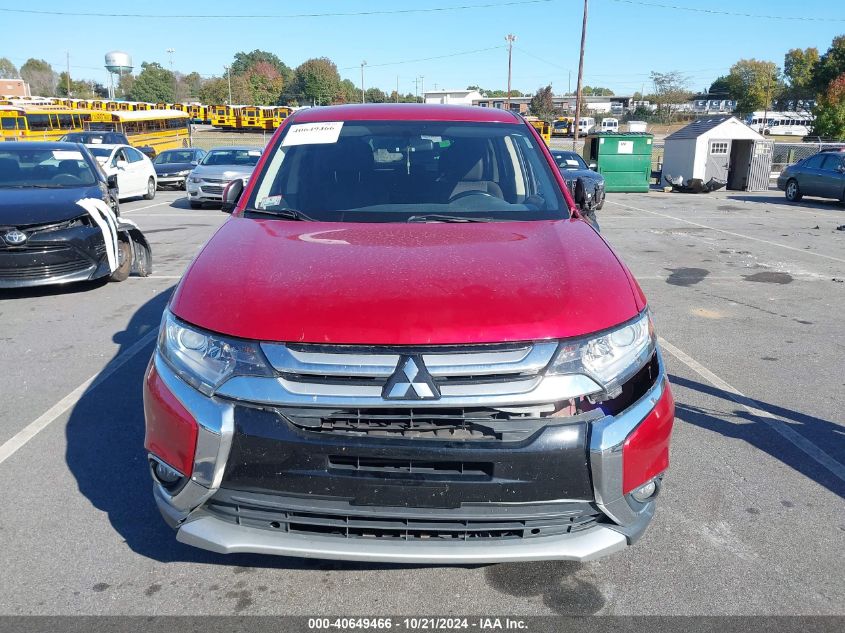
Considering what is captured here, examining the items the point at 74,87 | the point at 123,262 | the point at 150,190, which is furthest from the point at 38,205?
the point at 74,87

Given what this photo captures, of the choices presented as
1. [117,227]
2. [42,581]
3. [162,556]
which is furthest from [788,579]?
[117,227]

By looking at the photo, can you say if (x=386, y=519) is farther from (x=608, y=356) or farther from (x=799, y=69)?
(x=799, y=69)

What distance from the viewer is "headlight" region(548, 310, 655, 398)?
2439 millimetres

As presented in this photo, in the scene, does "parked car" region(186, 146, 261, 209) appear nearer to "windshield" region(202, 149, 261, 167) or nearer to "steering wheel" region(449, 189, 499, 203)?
"windshield" region(202, 149, 261, 167)

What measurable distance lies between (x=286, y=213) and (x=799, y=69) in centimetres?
11260

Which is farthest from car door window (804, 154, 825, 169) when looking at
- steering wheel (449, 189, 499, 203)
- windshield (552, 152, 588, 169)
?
steering wheel (449, 189, 499, 203)

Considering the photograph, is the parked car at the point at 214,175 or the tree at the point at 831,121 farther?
the tree at the point at 831,121

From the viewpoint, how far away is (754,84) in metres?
93.4

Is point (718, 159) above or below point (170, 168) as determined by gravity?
above

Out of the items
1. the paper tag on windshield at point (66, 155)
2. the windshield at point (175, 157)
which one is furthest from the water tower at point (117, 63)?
the paper tag on windshield at point (66, 155)

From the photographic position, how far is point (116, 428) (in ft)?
14.1

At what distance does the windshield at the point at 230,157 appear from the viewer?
1833 cm

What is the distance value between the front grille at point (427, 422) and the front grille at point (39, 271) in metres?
6.13

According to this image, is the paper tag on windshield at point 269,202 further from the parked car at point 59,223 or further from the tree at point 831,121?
the tree at point 831,121
